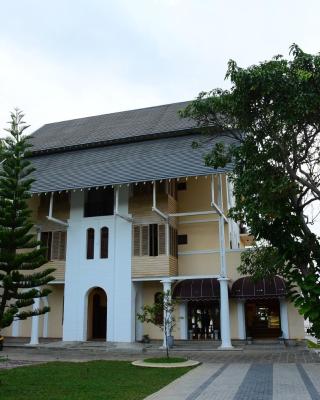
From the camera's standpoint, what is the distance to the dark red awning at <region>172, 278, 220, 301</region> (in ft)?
66.5

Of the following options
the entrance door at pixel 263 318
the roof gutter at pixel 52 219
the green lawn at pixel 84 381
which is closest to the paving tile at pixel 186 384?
the green lawn at pixel 84 381

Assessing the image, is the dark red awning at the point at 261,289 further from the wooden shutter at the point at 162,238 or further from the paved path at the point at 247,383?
the paved path at the point at 247,383

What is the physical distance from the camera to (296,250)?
794 centimetres

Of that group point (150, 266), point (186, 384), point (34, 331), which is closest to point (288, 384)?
point (186, 384)

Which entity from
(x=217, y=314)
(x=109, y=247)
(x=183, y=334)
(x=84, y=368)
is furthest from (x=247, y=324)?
(x=84, y=368)

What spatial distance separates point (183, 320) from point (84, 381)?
11296 millimetres

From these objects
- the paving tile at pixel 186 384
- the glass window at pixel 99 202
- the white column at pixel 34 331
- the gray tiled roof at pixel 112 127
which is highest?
the gray tiled roof at pixel 112 127

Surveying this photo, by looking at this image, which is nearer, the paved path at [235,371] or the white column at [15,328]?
the paved path at [235,371]

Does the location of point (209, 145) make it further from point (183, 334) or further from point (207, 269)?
point (183, 334)

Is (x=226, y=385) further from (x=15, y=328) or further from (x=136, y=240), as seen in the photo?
(x=15, y=328)

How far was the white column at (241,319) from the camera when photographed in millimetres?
20578

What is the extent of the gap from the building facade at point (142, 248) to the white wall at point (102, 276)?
5cm

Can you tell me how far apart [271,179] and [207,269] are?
11.8 meters

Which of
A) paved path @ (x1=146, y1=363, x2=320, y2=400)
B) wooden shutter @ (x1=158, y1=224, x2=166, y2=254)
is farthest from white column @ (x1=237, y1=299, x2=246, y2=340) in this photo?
paved path @ (x1=146, y1=363, x2=320, y2=400)
